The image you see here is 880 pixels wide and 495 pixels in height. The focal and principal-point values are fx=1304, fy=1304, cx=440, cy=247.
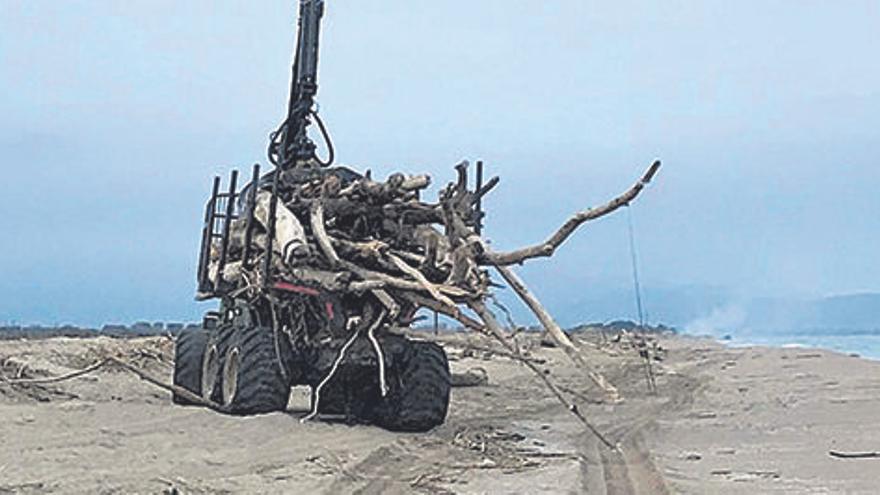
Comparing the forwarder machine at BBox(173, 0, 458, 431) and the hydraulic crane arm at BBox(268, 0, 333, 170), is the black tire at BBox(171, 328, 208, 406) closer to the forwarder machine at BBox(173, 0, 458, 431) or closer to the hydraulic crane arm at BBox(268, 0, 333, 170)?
the forwarder machine at BBox(173, 0, 458, 431)

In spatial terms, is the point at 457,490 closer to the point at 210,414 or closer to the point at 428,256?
the point at 428,256

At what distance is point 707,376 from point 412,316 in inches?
679

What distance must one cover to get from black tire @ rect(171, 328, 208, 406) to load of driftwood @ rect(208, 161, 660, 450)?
2094mm

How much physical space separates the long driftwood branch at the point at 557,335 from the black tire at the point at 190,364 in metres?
4.82

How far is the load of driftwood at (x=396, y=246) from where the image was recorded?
42.4 feet

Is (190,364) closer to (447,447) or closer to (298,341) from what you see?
(298,341)

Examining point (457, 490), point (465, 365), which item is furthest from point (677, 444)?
point (465, 365)

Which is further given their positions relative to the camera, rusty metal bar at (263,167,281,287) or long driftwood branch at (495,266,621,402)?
rusty metal bar at (263,167,281,287)

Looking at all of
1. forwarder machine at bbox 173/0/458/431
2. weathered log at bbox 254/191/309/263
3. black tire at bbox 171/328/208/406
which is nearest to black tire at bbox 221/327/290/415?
forwarder machine at bbox 173/0/458/431

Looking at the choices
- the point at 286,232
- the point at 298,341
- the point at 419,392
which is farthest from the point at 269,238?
the point at 419,392

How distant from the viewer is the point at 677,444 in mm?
13953

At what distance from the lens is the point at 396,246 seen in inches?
553

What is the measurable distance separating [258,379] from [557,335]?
3.54m

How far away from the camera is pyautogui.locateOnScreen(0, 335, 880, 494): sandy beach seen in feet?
33.9
